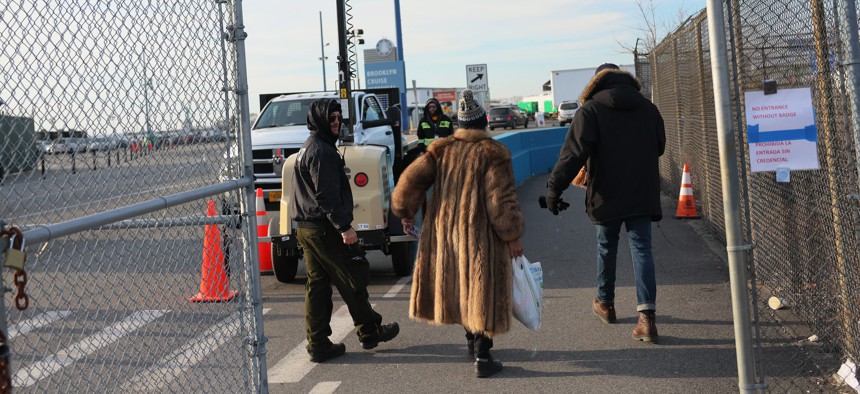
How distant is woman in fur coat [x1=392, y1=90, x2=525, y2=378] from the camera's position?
5613 mm

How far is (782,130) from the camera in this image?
4.41 m

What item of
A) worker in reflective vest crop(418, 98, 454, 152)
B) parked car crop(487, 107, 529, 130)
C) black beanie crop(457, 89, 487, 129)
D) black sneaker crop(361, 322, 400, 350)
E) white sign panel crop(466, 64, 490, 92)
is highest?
parked car crop(487, 107, 529, 130)

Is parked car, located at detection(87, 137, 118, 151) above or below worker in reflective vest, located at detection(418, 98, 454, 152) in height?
below

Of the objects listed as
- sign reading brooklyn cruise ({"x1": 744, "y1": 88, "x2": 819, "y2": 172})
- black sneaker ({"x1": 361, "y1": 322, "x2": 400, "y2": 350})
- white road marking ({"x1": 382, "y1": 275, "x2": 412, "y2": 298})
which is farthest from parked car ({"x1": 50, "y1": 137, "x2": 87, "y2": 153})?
white road marking ({"x1": 382, "y1": 275, "x2": 412, "y2": 298})

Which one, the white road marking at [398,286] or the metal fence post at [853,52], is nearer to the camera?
the metal fence post at [853,52]

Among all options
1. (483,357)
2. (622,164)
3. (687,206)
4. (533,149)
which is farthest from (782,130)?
(533,149)

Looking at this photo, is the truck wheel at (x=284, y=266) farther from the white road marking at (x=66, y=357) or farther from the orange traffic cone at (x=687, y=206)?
the orange traffic cone at (x=687, y=206)

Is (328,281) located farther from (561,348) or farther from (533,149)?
(533,149)

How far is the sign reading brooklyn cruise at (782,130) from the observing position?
4.35m

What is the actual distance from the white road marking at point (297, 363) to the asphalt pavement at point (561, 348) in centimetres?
1

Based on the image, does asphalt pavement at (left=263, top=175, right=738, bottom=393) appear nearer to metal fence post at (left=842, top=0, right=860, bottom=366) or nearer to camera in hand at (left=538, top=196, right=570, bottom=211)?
camera in hand at (left=538, top=196, right=570, bottom=211)

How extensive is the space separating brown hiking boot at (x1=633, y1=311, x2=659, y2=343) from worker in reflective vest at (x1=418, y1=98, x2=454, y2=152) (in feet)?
27.9

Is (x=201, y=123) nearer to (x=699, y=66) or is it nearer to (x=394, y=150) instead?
(x=699, y=66)

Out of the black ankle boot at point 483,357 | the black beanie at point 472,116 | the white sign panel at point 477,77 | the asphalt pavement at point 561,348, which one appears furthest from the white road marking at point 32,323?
the white sign panel at point 477,77
